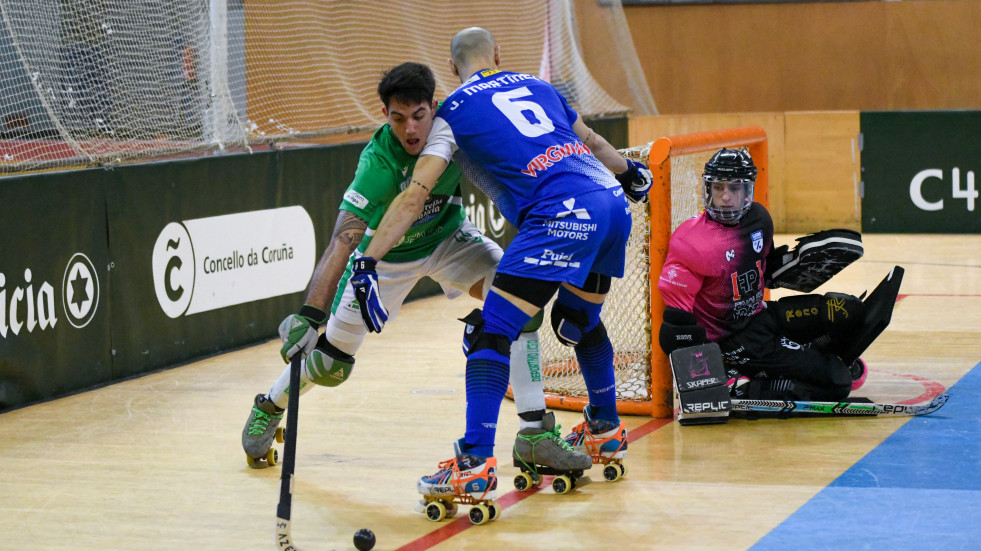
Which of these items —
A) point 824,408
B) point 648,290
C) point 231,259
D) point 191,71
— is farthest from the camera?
point 191,71

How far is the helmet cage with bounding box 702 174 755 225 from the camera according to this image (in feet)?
20.7

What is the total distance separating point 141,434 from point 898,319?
532 centimetres

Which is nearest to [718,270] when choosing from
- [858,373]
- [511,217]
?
[858,373]

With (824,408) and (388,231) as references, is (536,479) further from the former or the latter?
(824,408)

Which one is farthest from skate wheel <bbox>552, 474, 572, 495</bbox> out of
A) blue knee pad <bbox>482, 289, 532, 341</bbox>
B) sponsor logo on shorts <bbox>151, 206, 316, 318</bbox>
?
sponsor logo on shorts <bbox>151, 206, 316, 318</bbox>

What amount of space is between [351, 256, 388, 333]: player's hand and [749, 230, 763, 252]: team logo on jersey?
2497 millimetres

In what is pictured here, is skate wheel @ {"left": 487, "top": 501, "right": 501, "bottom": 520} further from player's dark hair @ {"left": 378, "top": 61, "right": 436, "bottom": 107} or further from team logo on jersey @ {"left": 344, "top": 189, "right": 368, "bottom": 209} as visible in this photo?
player's dark hair @ {"left": 378, "top": 61, "right": 436, "bottom": 107}

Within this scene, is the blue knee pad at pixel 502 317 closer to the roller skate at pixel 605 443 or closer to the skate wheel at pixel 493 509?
the skate wheel at pixel 493 509

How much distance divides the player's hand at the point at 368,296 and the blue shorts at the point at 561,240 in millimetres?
527

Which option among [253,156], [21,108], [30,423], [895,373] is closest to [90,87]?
[21,108]

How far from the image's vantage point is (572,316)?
5141 millimetres

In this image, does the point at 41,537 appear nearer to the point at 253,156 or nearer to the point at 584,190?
the point at 584,190

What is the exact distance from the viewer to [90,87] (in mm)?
8062

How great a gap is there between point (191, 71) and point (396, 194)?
404cm
